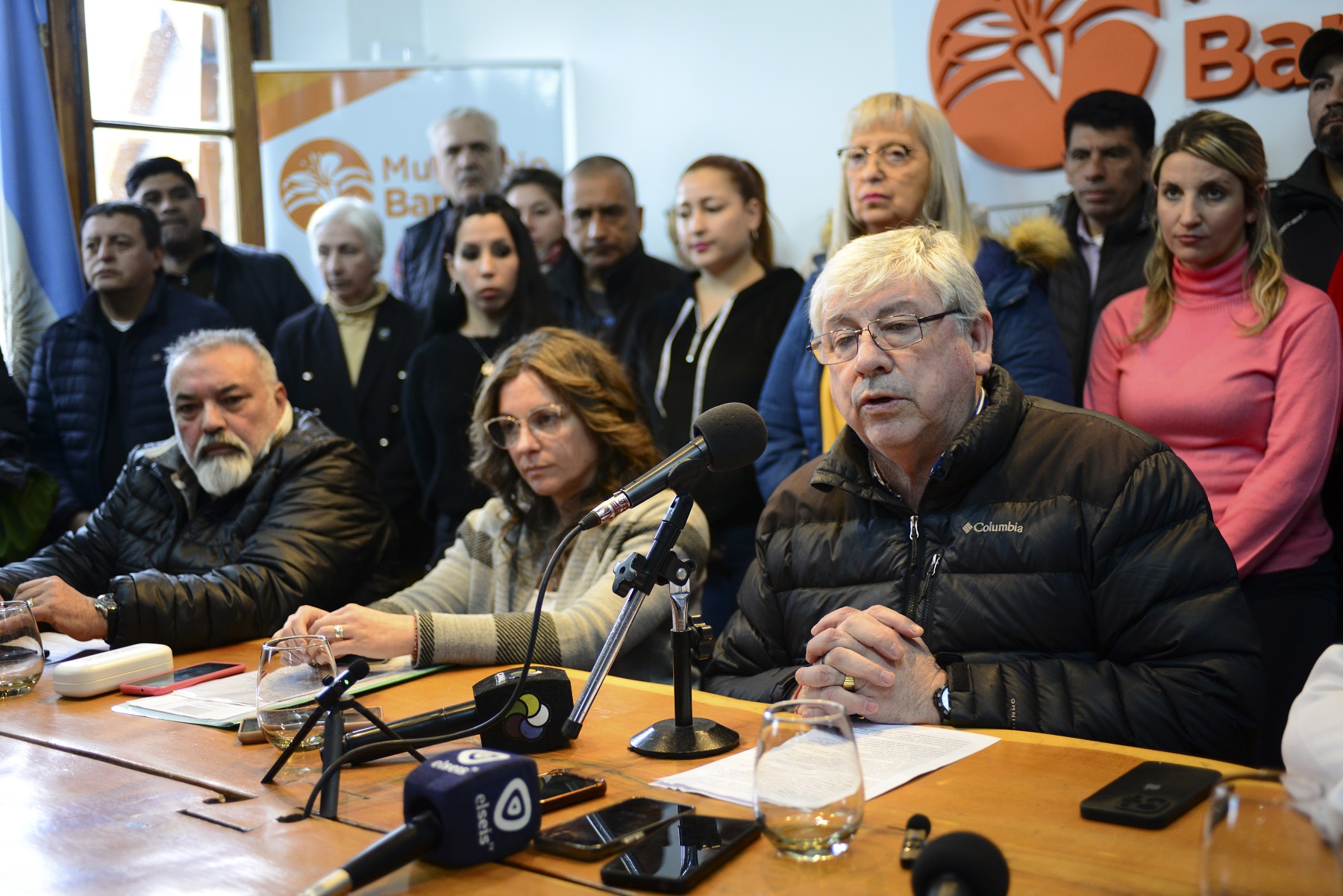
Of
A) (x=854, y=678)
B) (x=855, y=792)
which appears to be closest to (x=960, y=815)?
(x=855, y=792)

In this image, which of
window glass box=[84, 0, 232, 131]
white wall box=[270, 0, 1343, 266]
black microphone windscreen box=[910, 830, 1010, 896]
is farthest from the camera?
window glass box=[84, 0, 232, 131]

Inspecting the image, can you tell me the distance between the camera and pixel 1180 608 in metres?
1.81

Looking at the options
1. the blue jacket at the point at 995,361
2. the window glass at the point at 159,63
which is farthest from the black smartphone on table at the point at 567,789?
the window glass at the point at 159,63

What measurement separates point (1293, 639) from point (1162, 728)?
113cm

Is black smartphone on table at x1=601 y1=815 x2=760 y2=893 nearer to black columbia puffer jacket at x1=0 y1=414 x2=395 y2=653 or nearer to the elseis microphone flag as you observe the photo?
black columbia puffer jacket at x1=0 y1=414 x2=395 y2=653

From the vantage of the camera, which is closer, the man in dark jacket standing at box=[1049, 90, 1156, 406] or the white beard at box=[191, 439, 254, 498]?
the white beard at box=[191, 439, 254, 498]

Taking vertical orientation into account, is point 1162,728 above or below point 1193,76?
below

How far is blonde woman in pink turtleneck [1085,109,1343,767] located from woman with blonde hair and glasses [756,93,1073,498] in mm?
242

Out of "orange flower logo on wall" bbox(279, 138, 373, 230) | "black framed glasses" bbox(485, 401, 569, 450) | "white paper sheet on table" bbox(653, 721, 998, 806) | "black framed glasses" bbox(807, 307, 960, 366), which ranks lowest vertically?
"white paper sheet on table" bbox(653, 721, 998, 806)

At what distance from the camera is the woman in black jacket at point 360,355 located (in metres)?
3.97

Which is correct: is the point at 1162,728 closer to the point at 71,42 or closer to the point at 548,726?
the point at 548,726

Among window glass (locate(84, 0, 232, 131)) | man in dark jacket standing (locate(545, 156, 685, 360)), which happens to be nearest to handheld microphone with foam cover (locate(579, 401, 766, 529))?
man in dark jacket standing (locate(545, 156, 685, 360))

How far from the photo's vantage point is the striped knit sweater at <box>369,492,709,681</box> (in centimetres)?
229

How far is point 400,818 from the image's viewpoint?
57.7 inches
